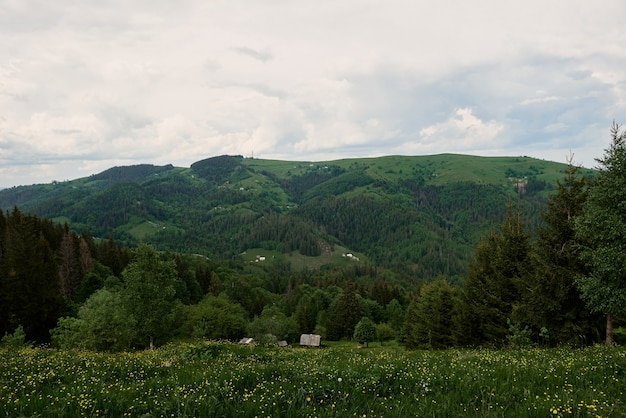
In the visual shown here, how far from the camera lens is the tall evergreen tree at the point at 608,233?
802 inches

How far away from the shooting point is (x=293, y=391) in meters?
7.58

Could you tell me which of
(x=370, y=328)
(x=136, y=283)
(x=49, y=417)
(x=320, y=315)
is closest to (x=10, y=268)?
(x=136, y=283)

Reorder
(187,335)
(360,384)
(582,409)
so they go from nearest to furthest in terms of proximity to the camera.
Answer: (582,409) → (360,384) → (187,335)

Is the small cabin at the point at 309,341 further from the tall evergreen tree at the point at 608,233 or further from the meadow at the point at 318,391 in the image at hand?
the meadow at the point at 318,391

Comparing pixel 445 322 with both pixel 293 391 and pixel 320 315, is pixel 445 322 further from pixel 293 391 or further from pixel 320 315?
pixel 320 315

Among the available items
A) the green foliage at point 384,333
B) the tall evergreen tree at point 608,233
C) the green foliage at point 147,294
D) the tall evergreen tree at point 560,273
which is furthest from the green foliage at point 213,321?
the tall evergreen tree at point 608,233

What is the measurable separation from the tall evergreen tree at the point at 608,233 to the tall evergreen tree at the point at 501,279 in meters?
8.26

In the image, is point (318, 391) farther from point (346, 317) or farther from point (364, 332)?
point (346, 317)

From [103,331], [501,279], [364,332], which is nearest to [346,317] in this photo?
[364,332]

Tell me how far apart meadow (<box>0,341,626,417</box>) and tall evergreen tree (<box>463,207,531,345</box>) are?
24361mm

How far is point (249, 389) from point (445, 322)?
44324 millimetres

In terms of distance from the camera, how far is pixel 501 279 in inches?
1312

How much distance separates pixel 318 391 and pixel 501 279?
31.2 m

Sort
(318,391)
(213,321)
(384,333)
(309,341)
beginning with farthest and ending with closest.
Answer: (384,333)
(309,341)
(213,321)
(318,391)
